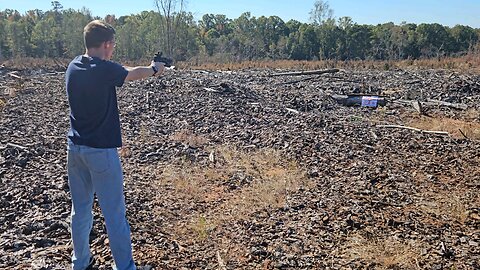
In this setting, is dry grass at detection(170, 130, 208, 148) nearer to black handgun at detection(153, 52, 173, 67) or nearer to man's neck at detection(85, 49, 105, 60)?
black handgun at detection(153, 52, 173, 67)

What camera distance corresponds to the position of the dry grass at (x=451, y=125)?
8445 millimetres

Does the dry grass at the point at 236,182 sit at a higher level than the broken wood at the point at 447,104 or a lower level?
lower

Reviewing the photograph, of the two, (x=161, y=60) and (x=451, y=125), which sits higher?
(x=161, y=60)

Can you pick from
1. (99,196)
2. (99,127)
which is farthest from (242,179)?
(99,127)

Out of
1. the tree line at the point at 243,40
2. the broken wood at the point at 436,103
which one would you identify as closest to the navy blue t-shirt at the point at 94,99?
the broken wood at the point at 436,103

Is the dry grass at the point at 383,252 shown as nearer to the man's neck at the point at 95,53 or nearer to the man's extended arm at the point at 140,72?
the man's extended arm at the point at 140,72

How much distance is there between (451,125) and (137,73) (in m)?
8.31

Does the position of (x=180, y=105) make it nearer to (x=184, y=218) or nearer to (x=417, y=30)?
(x=184, y=218)

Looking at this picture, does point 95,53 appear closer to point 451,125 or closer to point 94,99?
point 94,99

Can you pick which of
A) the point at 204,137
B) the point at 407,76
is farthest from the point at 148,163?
the point at 407,76

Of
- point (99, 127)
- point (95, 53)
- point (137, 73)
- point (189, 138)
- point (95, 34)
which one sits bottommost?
point (189, 138)

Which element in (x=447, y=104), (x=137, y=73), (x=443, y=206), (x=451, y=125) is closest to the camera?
(x=137, y=73)

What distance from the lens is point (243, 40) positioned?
56031mm

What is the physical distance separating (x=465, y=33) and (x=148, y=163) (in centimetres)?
5544
